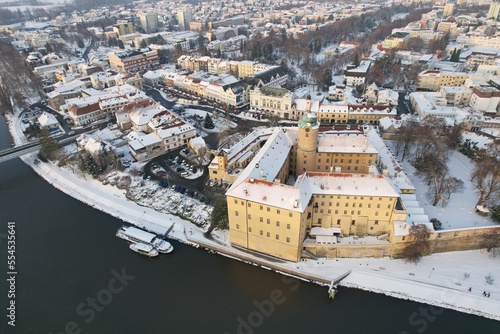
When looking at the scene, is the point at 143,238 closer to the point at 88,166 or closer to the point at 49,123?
the point at 88,166

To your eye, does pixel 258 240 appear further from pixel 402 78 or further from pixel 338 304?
pixel 402 78

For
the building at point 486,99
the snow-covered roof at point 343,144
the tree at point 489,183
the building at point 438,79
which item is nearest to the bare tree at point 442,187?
→ the tree at point 489,183

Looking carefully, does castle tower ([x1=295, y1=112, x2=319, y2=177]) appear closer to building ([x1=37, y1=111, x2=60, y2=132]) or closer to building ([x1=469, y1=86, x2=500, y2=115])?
building ([x1=469, y1=86, x2=500, y2=115])

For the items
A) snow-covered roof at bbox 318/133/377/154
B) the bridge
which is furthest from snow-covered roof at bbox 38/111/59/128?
snow-covered roof at bbox 318/133/377/154

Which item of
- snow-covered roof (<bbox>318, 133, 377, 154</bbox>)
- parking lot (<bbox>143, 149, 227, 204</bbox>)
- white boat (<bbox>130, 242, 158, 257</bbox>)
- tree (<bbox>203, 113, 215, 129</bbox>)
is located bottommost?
white boat (<bbox>130, 242, 158, 257</bbox>)

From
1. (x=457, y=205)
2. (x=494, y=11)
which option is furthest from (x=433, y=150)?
(x=494, y=11)

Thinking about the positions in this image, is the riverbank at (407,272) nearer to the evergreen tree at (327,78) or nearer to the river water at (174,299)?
the river water at (174,299)

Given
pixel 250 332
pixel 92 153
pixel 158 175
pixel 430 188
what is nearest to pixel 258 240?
pixel 250 332
